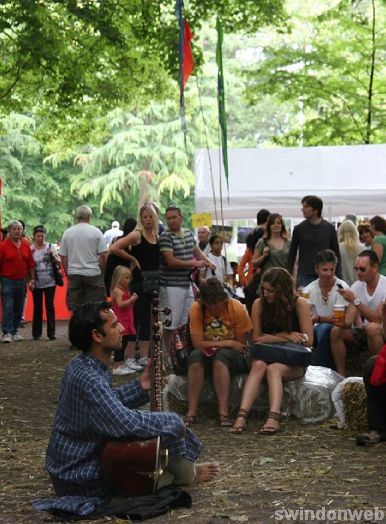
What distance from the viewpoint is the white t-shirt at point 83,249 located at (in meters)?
14.7

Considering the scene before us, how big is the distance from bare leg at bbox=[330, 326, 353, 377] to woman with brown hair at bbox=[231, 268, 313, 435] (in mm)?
873

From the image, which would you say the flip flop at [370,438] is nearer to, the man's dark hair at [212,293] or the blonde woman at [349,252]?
the man's dark hair at [212,293]

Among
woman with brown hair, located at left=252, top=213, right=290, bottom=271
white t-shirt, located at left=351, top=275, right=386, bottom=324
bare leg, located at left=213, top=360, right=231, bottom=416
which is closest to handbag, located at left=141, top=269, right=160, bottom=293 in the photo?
woman with brown hair, located at left=252, top=213, right=290, bottom=271

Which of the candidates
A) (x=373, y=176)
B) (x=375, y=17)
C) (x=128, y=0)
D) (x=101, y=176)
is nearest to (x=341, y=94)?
(x=375, y=17)

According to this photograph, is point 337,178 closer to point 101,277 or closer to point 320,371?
point 101,277

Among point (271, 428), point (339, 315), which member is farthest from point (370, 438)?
point (339, 315)

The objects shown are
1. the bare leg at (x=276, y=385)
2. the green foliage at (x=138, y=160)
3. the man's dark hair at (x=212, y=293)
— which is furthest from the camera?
the green foliage at (x=138, y=160)

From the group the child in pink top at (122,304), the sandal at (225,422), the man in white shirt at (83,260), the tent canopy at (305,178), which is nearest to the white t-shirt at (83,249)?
the man in white shirt at (83,260)

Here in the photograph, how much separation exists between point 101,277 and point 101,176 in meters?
33.8

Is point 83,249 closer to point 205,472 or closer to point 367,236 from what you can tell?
point 367,236

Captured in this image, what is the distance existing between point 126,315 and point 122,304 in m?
0.27

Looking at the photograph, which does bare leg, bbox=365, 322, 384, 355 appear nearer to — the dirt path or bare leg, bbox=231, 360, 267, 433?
the dirt path

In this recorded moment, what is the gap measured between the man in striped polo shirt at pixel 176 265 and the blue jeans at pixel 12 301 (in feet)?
16.9

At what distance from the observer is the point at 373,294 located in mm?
10164
